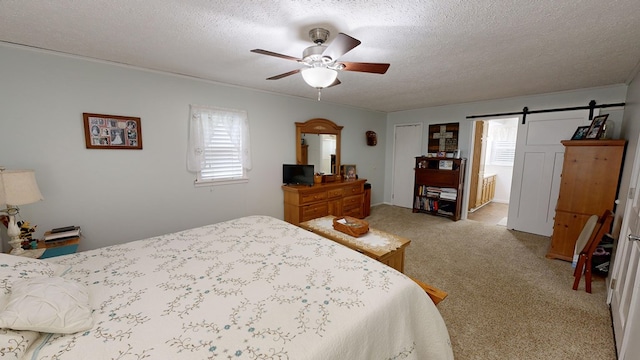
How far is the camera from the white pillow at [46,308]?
0.85 m

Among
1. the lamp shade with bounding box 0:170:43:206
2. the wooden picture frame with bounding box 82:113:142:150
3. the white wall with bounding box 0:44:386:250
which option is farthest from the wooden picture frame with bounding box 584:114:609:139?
the lamp shade with bounding box 0:170:43:206

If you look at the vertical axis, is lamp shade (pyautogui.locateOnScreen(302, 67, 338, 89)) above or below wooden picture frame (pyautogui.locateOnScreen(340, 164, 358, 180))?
above

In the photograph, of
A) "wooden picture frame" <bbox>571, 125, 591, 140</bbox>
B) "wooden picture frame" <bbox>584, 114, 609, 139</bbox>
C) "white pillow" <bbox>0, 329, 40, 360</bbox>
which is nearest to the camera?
"white pillow" <bbox>0, 329, 40, 360</bbox>

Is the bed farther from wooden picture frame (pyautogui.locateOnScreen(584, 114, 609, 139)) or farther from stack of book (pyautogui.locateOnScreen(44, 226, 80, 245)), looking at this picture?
wooden picture frame (pyautogui.locateOnScreen(584, 114, 609, 139))

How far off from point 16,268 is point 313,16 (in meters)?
2.13

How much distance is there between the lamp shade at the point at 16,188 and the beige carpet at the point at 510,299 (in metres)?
3.32

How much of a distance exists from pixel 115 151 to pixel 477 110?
5404 millimetres

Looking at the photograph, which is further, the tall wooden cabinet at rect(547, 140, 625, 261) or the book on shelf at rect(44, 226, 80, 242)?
the tall wooden cabinet at rect(547, 140, 625, 261)

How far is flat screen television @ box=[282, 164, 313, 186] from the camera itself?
3818 millimetres

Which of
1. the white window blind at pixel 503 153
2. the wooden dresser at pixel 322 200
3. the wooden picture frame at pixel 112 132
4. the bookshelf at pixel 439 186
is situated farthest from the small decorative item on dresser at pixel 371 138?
the wooden picture frame at pixel 112 132

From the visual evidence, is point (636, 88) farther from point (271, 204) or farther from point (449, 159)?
point (271, 204)

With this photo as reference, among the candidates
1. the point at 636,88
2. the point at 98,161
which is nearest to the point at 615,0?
the point at 636,88

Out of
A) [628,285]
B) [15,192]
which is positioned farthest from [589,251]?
[15,192]

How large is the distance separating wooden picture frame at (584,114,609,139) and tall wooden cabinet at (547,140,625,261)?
0.31 metres
